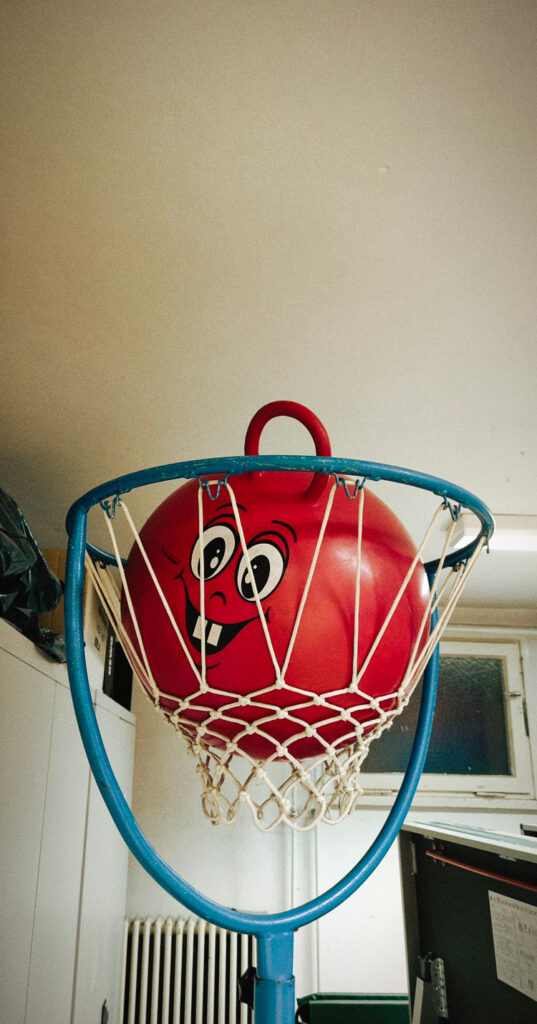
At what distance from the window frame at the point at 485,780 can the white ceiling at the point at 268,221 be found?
2086 millimetres

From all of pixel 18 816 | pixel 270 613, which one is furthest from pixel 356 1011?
pixel 270 613

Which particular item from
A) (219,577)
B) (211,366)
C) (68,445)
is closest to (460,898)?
(219,577)

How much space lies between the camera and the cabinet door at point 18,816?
4.16ft

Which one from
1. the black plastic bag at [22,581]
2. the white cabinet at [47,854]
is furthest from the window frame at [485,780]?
the black plastic bag at [22,581]

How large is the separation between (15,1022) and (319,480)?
49.8 inches

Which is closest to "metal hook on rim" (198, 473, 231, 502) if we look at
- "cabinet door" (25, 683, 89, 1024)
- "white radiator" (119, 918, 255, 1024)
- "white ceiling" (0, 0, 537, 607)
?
"white ceiling" (0, 0, 537, 607)

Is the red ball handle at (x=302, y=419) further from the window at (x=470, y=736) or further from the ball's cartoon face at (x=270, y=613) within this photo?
the window at (x=470, y=736)

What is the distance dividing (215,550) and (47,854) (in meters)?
1.13

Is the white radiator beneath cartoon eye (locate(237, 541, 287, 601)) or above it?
beneath

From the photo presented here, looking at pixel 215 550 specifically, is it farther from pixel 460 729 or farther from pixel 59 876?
pixel 460 729

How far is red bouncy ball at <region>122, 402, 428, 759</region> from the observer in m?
0.83

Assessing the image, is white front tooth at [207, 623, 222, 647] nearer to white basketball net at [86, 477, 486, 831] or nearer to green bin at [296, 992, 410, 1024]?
white basketball net at [86, 477, 486, 831]

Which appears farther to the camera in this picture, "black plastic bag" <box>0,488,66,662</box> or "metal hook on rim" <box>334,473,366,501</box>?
"black plastic bag" <box>0,488,66,662</box>

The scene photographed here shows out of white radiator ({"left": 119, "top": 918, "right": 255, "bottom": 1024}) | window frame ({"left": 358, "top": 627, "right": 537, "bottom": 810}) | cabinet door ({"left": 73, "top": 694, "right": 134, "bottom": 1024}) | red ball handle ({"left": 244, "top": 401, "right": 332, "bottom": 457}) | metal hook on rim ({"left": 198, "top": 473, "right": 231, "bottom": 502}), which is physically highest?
red ball handle ({"left": 244, "top": 401, "right": 332, "bottom": 457})
